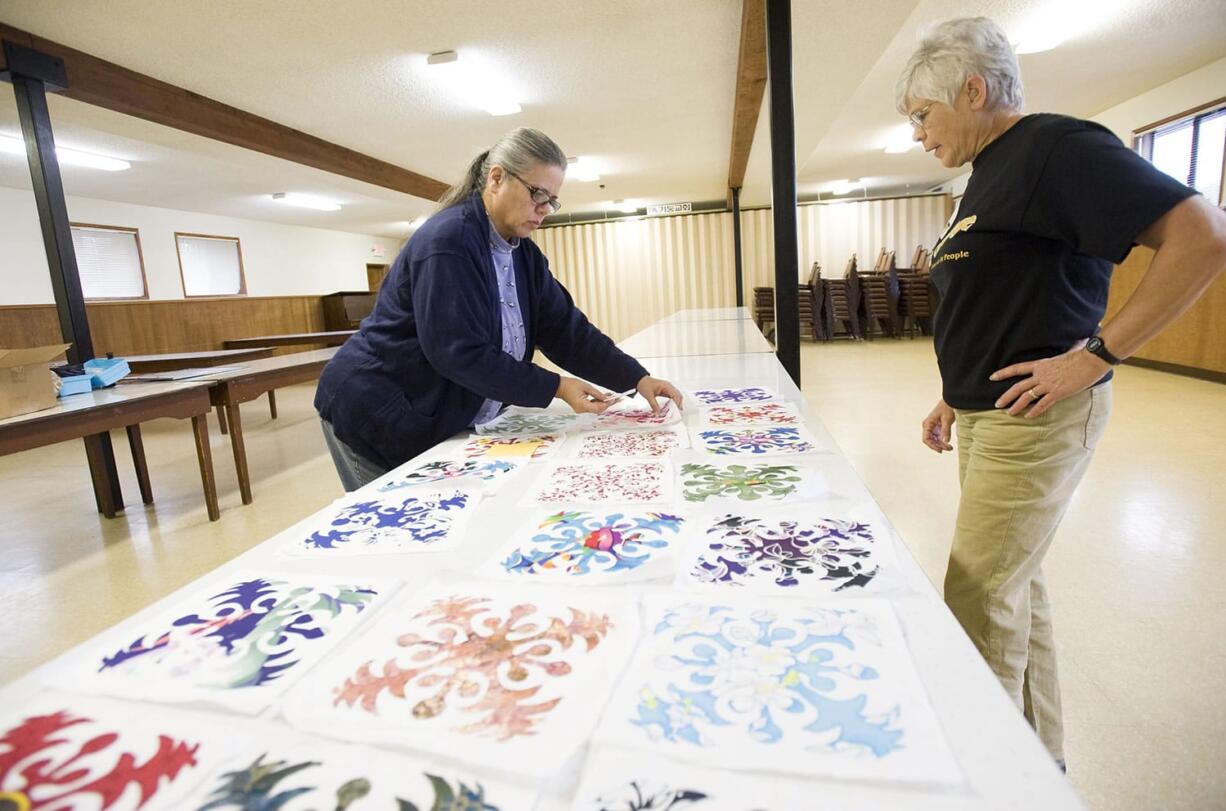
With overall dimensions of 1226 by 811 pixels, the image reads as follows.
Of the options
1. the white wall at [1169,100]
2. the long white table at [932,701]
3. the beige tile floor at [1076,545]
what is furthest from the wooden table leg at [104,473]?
the white wall at [1169,100]

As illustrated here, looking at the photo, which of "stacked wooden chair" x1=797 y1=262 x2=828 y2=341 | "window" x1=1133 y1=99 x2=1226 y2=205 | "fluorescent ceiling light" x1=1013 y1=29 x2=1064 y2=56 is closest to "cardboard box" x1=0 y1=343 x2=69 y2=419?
"fluorescent ceiling light" x1=1013 y1=29 x2=1064 y2=56

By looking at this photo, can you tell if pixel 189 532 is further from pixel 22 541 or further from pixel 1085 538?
pixel 1085 538

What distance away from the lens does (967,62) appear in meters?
1.16

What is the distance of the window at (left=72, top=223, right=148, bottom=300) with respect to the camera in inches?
299

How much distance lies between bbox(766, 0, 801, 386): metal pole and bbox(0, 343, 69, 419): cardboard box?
316 cm

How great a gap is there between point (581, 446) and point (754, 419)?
46 cm

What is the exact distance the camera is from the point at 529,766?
0.49 m

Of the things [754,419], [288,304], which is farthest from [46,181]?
[288,304]

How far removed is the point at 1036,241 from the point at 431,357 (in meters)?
1.18

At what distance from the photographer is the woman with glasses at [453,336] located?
1.43 meters

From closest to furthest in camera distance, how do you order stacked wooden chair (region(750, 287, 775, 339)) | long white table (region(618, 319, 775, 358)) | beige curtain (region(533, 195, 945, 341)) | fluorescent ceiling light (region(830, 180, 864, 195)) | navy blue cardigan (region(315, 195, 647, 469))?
navy blue cardigan (region(315, 195, 647, 469)) → long white table (region(618, 319, 775, 358)) → fluorescent ceiling light (region(830, 180, 864, 195)) → stacked wooden chair (region(750, 287, 775, 339)) → beige curtain (region(533, 195, 945, 341))

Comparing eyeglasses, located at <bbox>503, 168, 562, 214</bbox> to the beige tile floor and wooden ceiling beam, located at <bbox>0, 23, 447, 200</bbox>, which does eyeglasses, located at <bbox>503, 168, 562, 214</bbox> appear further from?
wooden ceiling beam, located at <bbox>0, 23, 447, 200</bbox>

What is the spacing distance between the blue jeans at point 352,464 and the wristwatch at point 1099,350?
4.96ft

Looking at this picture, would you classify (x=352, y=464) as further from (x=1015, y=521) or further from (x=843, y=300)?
(x=843, y=300)
